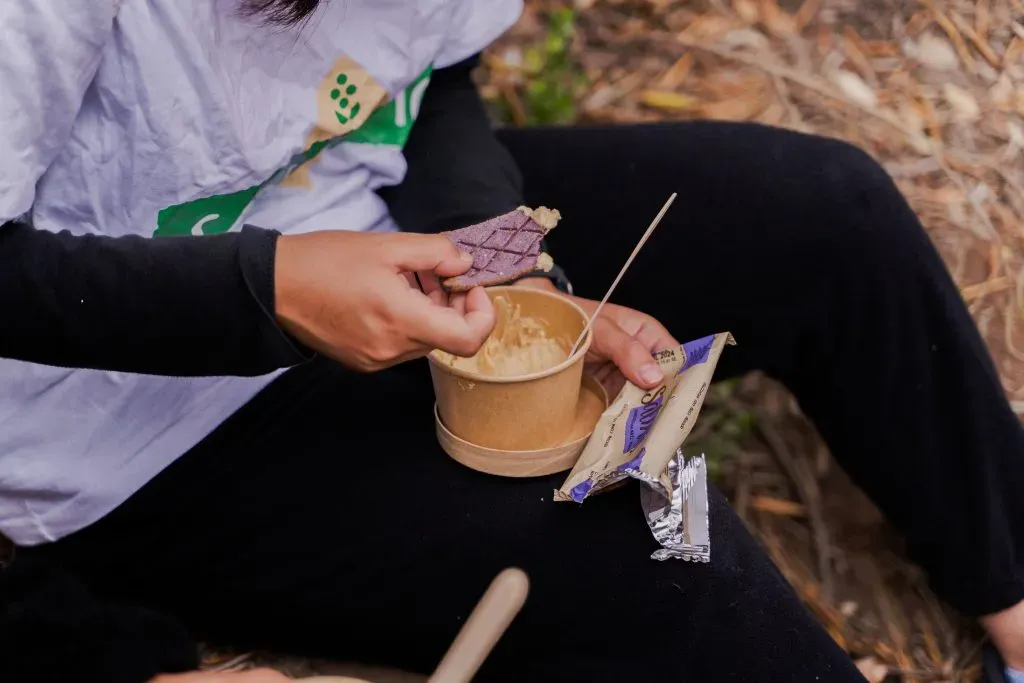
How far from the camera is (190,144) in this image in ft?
2.99

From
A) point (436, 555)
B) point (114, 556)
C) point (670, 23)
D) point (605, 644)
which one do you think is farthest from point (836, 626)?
point (670, 23)

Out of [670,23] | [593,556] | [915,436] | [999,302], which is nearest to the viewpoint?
[593,556]

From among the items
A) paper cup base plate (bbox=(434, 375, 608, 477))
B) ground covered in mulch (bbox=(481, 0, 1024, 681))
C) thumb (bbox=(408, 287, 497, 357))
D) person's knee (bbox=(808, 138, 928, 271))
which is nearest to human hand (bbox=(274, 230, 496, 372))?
thumb (bbox=(408, 287, 497, 357))

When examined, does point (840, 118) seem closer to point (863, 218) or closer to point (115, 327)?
point (863, 218)

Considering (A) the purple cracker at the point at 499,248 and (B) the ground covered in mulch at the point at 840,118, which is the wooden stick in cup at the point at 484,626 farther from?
(B) the ground covered in mulch at the point at 840,118

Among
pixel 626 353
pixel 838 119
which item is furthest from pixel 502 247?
pixel 838 119

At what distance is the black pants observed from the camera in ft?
2.97

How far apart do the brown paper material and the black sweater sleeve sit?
28cm

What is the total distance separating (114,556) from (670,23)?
1.56 meters

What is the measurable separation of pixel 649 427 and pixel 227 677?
424 millimetres

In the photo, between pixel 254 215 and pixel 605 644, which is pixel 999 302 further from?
pixel 254 215

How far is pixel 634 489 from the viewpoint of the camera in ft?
3.07

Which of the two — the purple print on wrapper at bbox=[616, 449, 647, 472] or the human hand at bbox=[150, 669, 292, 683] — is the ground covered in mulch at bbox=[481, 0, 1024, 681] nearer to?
the purple print on wrapper at bbox=[616, 449, 647, 472]

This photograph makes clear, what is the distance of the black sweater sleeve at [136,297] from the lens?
80 centimetres
